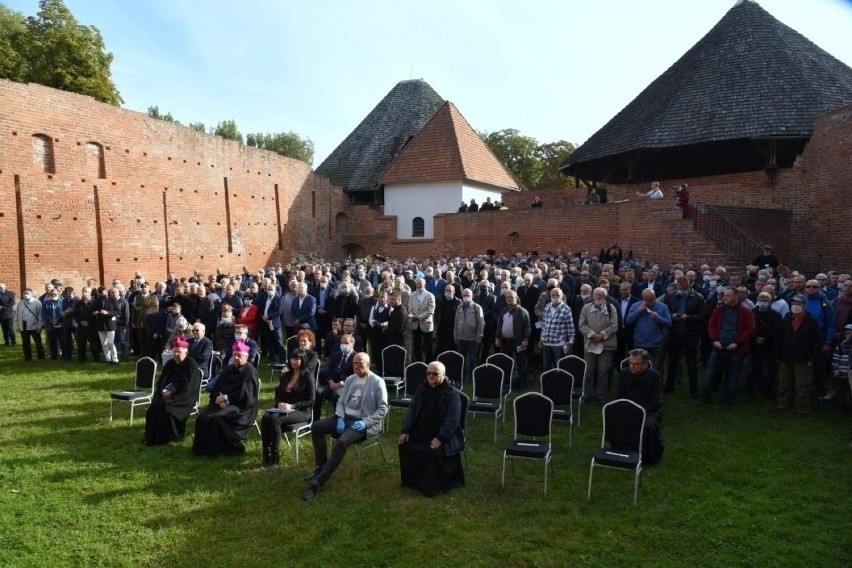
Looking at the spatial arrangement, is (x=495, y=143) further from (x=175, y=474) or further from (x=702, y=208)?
(x=175, y=474)

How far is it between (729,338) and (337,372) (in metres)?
5.76

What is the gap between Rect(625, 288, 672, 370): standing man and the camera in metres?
8.69

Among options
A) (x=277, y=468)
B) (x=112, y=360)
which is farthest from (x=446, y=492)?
(x=112, y=360)

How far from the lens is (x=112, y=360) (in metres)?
12.6

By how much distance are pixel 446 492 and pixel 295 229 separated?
26864 mm

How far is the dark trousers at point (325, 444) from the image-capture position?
633cm

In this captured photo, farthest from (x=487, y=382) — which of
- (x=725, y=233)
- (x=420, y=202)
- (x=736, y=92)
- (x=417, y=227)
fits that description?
(x=417, y=227)

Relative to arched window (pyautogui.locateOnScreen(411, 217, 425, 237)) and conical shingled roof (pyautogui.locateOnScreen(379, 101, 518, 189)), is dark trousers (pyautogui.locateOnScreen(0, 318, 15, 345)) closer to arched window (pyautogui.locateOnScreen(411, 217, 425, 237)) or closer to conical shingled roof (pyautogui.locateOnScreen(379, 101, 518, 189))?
arched window (pyautogui.locateOnScreen(411, 217, 425, 237))

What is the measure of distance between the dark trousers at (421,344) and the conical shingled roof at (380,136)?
966 inches

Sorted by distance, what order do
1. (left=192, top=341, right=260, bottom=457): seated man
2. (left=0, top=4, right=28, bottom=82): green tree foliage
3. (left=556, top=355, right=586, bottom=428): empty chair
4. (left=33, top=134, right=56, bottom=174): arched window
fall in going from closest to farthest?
(left=192, top=341, right=260, bottom=457): seated man
(left=556, top=355, right=586, bottom=428): empty chair
(left=33, top=134, right=56, bottom=174): arched window
(left=0, top=4, right=28, bottom=82): green tree foliage

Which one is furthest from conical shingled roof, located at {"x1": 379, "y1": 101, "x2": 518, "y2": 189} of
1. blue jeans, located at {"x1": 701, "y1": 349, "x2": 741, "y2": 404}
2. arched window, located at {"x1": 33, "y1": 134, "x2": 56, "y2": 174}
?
blue jeans, located at {"x1": 701, "y1": 349, "x2": 741, "y2": 404}

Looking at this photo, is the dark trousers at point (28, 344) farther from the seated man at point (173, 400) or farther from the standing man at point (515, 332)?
the standing man at point (515, 332)

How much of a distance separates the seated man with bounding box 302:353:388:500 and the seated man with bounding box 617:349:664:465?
2896 millimetres

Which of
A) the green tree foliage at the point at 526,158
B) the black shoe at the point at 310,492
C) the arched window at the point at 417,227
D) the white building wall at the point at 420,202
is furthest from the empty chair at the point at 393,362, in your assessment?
the green tree foliage at the point at 526,158
